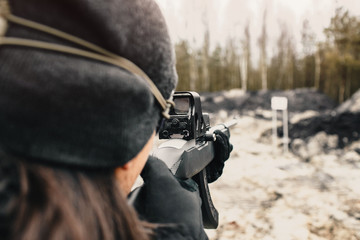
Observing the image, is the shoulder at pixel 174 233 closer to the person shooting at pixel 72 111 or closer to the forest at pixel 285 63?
the person shooting at pixel 72 111

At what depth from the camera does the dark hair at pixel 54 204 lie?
509 millimetres

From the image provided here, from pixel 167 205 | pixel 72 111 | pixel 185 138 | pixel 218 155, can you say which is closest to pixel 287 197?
pixel 218 155

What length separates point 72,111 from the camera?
23.1 inches

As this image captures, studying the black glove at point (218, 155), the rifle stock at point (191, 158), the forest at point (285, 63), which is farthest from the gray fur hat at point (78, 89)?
the forest at point (285, 63)

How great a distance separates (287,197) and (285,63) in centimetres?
3124

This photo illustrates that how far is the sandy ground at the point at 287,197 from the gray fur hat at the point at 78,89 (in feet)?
10.1

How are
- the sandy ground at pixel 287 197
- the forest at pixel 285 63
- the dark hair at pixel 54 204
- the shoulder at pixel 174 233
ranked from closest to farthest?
1. the dark hair at pixel 54 204
2. the shoulder at pixel 174 233
3. the sandy ground at pixel 287 197
4. the forest at pixel 285 63

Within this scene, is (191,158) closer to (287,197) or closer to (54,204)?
(54,204)

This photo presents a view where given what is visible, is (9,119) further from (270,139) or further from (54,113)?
(270,139)

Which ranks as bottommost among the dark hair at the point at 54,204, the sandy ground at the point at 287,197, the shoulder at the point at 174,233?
the sandy ground at the point at 287,197

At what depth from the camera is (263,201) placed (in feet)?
14.9

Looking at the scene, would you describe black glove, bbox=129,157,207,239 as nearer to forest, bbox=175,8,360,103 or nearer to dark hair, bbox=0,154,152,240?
dark hair, bbox=0,154,152,240

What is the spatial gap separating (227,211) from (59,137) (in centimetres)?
385

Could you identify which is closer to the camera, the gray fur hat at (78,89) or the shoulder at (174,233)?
the gray fur hat at (78,89)
